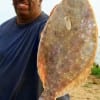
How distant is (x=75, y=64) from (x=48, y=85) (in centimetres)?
20

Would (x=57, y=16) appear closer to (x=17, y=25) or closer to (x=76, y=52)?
(x=76, y=52)

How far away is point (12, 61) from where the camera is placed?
3.34 m

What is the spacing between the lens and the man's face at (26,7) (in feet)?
10.5

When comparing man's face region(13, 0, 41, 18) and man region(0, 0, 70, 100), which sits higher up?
man's face region(13, 0, 41, 18)

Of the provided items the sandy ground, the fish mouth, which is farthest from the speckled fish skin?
the sandy ground

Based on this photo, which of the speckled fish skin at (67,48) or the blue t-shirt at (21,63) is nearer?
the speckled fish skin at (67,48)

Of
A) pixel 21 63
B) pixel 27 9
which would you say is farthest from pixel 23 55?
pixel 27 9

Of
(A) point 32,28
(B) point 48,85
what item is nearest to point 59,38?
(B) point 48,85

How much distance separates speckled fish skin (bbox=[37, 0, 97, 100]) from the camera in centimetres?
257

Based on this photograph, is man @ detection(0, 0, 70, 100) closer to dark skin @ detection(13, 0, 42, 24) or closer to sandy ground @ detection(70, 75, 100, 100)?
dark skin @ detection(13, 0, 42, 24)

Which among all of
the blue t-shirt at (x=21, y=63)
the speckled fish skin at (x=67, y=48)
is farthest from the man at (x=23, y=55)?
the speckled fish skin at (x=67, y=48)

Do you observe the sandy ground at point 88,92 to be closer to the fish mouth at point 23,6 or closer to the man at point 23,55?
the man at point 23,55

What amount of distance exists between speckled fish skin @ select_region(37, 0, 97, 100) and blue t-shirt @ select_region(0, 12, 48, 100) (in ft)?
1.79

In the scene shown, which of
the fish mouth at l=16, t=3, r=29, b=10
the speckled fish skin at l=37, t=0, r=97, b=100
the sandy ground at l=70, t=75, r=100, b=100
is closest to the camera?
the speckled fish skin at l=37, t=0, r=97, b=100
